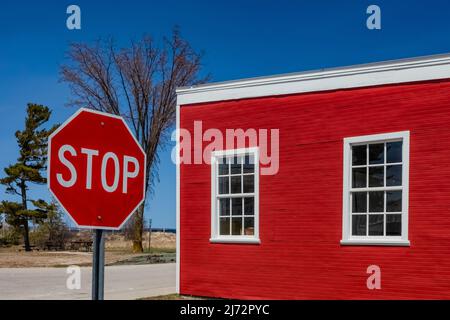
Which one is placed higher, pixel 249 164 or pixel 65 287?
pixel 249 164

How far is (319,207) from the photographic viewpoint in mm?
10859

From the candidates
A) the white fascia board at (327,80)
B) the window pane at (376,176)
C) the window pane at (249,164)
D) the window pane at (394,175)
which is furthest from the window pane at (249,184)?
the window pane at (394,175)

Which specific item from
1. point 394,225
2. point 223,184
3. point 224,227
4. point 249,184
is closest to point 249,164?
point 249,184

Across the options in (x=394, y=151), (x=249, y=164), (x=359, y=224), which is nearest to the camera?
(x=394, y=151)

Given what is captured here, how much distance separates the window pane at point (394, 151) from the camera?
10.1 m

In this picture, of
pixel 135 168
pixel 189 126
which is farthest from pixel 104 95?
pixel 135 168

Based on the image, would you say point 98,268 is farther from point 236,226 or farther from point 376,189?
point 236,226

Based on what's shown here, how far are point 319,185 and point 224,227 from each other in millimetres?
2400

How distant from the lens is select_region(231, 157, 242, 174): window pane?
471 inches

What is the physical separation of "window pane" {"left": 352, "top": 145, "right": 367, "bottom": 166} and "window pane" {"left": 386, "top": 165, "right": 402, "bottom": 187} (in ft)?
1.59

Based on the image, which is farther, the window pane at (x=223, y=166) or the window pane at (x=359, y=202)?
the window pane at (x=223, y=166)

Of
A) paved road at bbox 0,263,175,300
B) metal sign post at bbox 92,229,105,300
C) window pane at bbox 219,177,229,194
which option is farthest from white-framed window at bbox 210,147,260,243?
metal sign post at bbox 92,229,105,300

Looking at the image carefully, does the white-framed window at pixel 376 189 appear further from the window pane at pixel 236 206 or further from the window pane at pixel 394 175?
the window pane at pixel 236 206

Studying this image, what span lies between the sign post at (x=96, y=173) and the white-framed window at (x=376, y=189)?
7.60 metres
